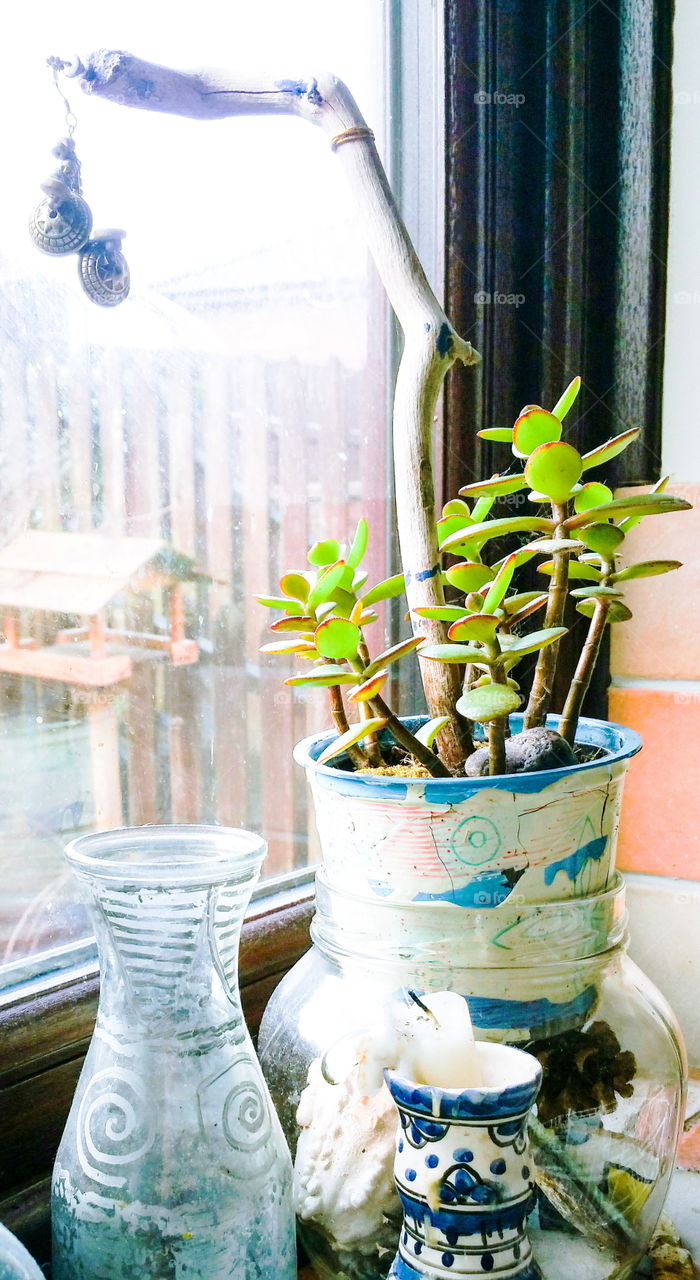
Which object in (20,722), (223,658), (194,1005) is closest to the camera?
(194,1005)

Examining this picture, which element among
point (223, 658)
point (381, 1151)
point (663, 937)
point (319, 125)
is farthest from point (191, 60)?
point (663, 937)

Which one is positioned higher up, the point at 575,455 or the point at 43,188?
the point at 43,188

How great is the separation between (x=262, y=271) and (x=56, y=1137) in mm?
586

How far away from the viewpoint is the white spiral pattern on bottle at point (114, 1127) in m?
0.47

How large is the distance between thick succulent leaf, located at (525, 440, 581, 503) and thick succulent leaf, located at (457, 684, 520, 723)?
0.36 feet

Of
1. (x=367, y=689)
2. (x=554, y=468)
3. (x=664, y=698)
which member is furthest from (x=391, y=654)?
(x=664, y=698)

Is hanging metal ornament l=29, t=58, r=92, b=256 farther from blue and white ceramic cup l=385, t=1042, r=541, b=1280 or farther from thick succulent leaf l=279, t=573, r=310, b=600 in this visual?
blue and white ceramic cup l=385, t=1042, r=541, b=1280

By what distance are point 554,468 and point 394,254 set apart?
0.21 m

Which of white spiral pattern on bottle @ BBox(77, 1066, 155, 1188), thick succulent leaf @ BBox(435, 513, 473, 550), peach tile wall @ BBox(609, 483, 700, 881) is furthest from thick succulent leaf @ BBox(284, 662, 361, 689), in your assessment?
peach tile wall @ BBox(609, 483, 700, 881)

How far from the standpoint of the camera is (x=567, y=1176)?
1.80 ft

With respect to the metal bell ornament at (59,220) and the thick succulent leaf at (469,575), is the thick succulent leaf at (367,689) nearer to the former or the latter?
the thick succulent leaf at (469,575)

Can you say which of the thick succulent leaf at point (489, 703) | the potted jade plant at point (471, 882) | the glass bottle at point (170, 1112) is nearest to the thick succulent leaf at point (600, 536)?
the potted jade plant at point (471, 882)

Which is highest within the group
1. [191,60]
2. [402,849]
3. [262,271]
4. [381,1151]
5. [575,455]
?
[191,60]

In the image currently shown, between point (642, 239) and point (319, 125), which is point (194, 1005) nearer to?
point (319, 125)
